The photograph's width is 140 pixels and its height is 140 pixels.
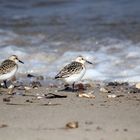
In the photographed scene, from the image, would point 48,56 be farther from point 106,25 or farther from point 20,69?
point 106,25

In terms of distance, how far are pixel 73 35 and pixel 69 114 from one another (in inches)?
252

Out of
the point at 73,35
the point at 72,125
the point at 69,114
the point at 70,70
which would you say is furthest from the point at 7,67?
the point at 73,35

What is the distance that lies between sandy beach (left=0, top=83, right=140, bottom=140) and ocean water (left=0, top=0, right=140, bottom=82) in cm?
145

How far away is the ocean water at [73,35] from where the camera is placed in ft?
34.8

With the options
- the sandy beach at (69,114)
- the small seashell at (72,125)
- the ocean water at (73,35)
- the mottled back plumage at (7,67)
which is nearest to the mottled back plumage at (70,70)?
the sandy beach at (69,114)

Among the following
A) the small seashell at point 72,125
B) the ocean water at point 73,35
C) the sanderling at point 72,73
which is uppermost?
the ocean water at point 73,35

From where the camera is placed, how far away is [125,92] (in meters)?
8.84

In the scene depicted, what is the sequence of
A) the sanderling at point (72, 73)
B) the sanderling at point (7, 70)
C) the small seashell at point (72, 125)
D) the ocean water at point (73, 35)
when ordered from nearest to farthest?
the small seashell at point (72, 125), the sanderling at point (72, 73), the sanderling at point (7, 70), the ocean water at point (73, 35)

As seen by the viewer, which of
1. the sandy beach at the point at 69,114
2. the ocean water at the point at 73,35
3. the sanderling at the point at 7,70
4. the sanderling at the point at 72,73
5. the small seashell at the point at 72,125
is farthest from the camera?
the ocean water at the point at 73,35

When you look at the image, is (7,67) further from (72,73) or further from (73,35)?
(73,35)

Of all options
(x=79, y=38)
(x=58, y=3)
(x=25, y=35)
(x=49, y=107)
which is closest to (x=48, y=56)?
(x=79, y=38)

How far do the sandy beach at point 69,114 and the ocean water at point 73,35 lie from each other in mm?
1453

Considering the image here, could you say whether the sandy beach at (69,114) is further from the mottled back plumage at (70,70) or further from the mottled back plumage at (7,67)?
the mottled back plumage at (7,67)

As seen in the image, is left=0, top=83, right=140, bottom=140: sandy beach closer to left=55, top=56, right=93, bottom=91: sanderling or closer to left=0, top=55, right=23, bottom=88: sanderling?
left=55, top=56, right=93, bottom=91: sanderling
